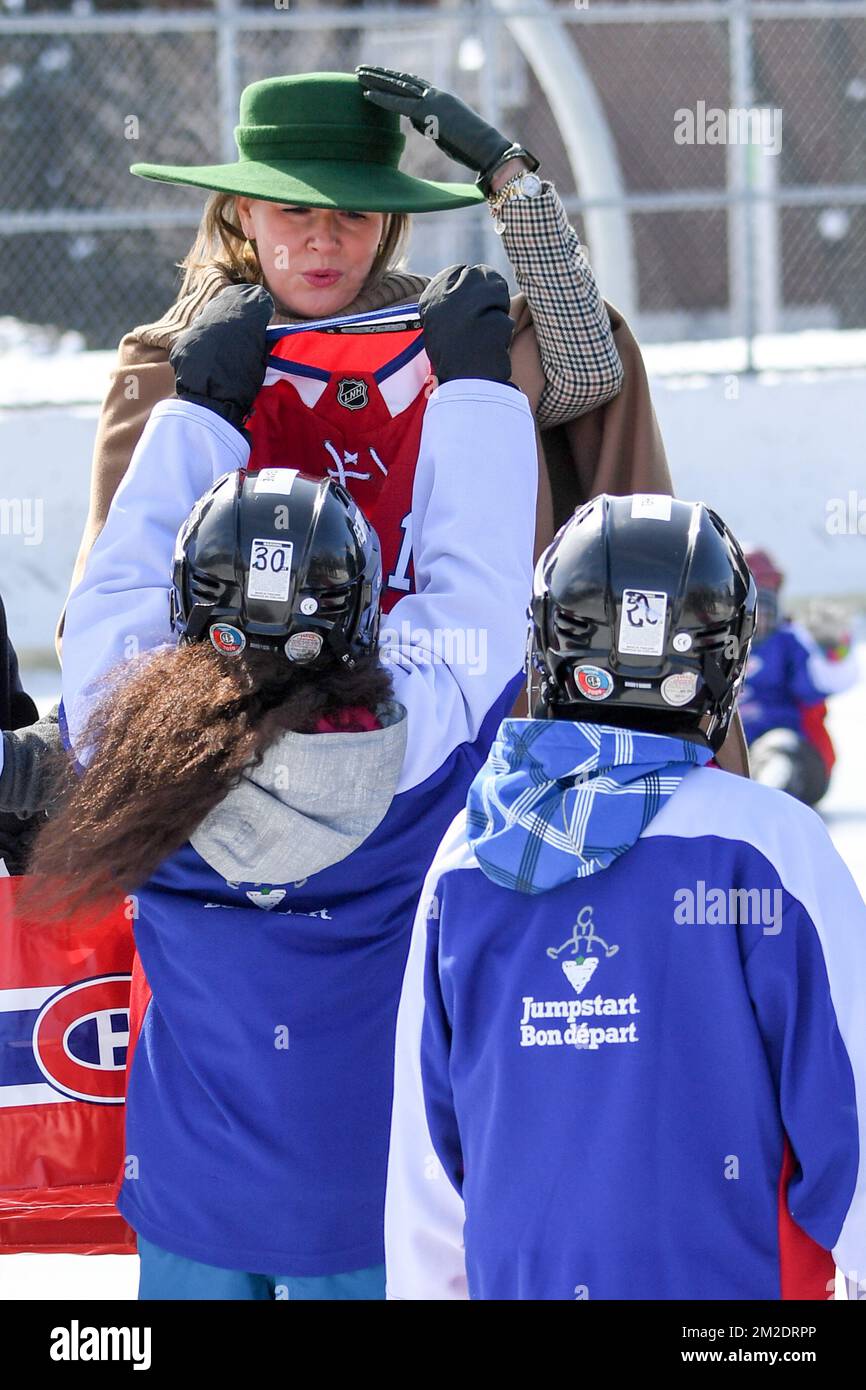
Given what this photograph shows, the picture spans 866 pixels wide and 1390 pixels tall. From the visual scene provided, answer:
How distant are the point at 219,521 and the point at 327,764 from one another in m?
0.31

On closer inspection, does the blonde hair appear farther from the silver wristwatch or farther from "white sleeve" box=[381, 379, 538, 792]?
"white sleeve" box=[381, 379, 538, 792]

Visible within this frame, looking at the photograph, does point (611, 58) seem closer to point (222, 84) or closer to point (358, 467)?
point (222, 84)

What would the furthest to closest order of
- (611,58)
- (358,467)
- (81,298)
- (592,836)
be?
(611,58) → (81,298) → (358,467) → (592,836)

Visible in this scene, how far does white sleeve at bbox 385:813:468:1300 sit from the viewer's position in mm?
1850

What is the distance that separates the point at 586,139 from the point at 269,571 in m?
9.37

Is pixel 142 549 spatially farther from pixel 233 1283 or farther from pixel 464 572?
pixel 233 1283

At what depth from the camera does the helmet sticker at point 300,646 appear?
2037 mm

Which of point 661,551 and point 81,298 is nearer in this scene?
point 661,551

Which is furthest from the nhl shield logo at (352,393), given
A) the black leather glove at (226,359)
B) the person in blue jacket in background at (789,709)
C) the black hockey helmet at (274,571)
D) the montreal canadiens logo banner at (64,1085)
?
the person in blue jacket in background at (789,709)

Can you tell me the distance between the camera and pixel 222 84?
30.7 ft

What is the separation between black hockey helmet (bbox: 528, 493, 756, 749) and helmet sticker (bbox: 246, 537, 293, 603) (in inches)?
13.1

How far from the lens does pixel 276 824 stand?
198cm

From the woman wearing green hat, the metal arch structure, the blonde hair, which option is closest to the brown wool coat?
the woman wearing green hat

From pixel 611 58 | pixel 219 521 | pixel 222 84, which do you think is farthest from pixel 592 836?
pixel 611 58
